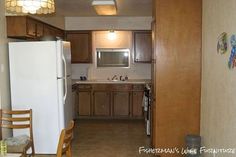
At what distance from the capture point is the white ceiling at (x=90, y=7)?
190 inches

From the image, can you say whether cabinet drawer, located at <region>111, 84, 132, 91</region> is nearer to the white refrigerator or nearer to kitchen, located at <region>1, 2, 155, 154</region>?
kitchen, located at <region>1, 2, 155, 154</region>

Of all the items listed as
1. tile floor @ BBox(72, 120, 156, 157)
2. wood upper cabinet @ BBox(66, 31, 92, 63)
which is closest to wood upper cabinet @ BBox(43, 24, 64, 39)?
wood upper cabinet @ BBox(66, 31, 92, 63)

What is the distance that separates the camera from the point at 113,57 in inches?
268

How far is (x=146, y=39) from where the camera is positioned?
21.1ft

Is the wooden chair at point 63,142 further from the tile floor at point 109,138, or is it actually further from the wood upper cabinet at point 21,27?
the wood upper cabinet at point 21,27

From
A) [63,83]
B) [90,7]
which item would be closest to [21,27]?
[63,83]

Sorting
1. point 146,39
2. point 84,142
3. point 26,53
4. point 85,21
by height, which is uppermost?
point 85,21

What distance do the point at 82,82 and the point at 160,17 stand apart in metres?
3.15

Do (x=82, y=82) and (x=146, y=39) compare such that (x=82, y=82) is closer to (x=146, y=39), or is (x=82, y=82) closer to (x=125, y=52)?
(x=125, y=52)

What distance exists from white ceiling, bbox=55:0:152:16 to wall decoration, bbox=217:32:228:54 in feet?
7.05

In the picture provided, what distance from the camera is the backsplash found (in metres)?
6.80

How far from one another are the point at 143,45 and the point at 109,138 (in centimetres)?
255

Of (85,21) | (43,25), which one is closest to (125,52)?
(85,21)

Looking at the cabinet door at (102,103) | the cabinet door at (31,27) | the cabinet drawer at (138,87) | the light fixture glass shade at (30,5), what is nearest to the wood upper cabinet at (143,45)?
the cabinet drawer at (138,87)
